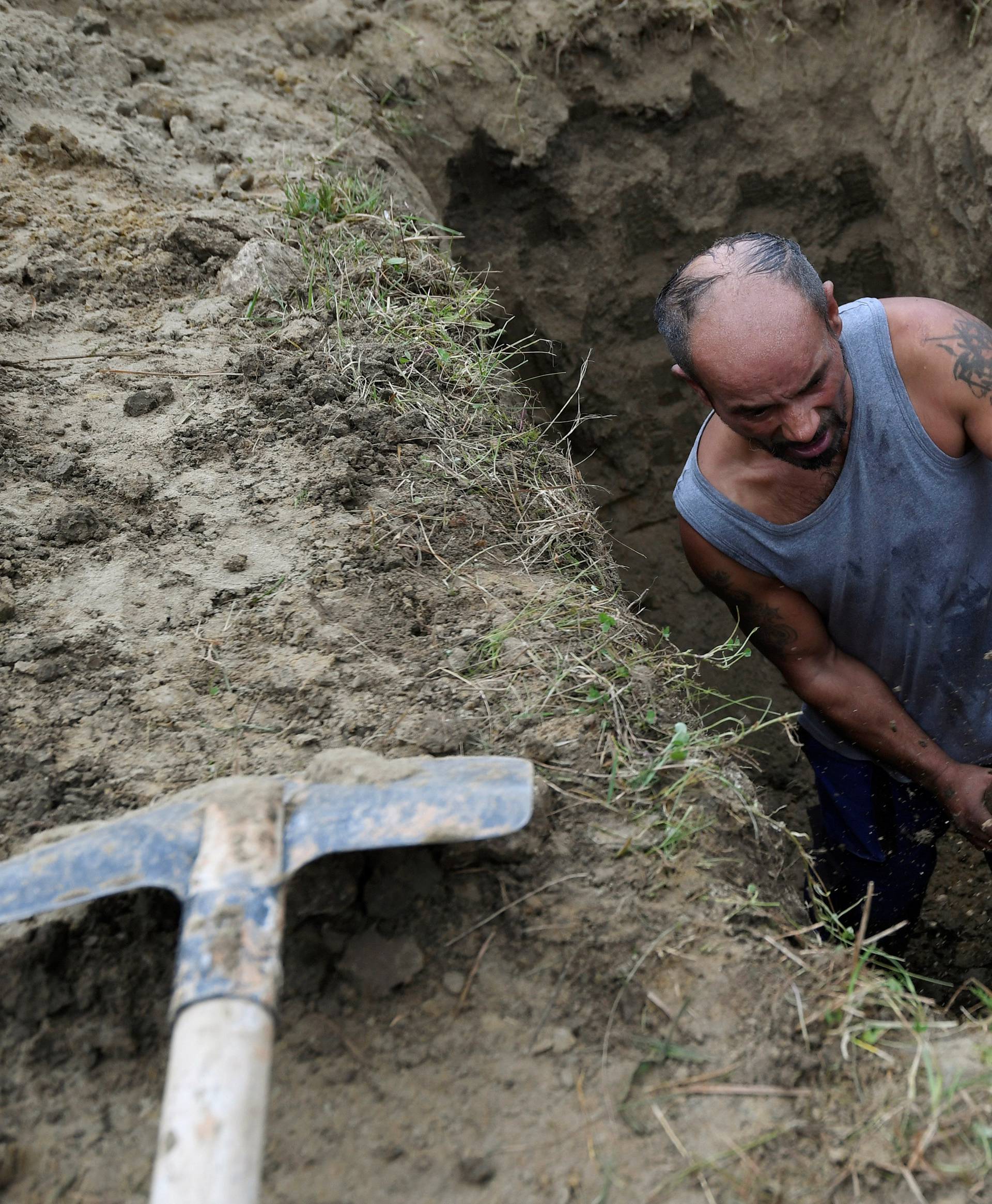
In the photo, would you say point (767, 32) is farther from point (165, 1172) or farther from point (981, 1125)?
point (165, 1172)

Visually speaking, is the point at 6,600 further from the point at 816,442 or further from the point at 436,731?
the point at 816,442

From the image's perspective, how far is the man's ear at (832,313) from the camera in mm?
2160

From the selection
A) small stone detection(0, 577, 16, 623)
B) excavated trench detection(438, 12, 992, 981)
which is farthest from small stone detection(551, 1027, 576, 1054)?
excavated trench detection(438, 12, 992, 981)

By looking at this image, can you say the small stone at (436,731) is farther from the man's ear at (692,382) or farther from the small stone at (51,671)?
the man's ear at (692,382)

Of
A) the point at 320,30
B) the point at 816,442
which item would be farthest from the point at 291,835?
the point at 320,30

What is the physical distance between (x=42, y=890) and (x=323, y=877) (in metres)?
0.36

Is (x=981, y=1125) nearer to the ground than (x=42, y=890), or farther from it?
farther from it

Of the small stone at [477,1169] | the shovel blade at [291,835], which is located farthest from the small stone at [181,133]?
the small stone at [477,1169]

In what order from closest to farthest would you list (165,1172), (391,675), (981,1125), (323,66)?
(165,1172), (981,1125), (391,675), (323,66)

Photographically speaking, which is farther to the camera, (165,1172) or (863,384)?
(863,384)

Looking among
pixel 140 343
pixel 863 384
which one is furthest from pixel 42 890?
pixel 863 384

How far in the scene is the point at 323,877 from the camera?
145 cm

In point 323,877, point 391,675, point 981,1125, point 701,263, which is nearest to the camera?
point 981,1125

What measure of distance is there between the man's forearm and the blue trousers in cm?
12
